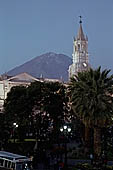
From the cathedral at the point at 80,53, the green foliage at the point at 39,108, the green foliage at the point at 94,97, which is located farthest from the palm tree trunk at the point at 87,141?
the cathedral at the point at 80,53

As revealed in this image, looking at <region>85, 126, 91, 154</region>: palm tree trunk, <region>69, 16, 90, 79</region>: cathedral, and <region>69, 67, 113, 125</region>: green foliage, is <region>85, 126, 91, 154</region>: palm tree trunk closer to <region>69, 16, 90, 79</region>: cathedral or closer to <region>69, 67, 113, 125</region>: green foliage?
<region>69, 67, 113, 125</region>: green foliage

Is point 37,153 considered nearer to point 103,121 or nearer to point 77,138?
point 103,121

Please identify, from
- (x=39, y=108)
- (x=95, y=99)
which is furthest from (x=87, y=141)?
(x=39, y=108)

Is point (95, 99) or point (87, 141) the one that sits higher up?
point (95, 99)

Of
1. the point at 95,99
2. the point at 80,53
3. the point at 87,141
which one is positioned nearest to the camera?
the point at 95,99

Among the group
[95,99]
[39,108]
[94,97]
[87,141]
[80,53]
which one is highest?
[80,53]

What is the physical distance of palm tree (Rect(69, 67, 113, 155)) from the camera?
101ft

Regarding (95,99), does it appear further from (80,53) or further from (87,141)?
(80,53)

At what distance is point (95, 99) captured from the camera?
102 ft

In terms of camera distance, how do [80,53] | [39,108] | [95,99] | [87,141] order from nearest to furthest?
[95,99] → [87,141] → [39,108] → [80,53]

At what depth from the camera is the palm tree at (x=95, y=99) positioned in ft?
101

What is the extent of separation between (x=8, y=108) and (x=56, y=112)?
842 cm

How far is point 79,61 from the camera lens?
147m

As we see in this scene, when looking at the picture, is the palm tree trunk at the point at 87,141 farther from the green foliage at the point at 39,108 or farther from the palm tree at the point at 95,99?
the green foliage at the point at 39,108
